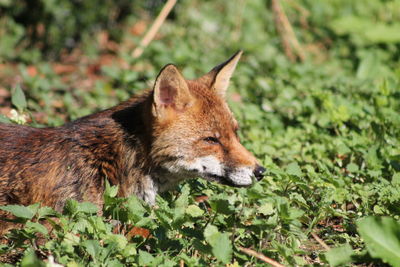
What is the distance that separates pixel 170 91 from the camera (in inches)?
217

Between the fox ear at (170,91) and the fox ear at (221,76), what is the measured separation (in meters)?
0.56

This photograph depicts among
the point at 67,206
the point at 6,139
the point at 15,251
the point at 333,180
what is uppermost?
the point at 6,139

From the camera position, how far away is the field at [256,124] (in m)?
4.36

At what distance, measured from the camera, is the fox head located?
545 cm

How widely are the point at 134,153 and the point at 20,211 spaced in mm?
1412

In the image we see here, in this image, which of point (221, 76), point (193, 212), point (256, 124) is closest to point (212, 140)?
point (221, 76)

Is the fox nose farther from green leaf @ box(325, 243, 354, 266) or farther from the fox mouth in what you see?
green leaf @ box(325, 243, 354, 266)

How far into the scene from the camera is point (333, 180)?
5.62 metres

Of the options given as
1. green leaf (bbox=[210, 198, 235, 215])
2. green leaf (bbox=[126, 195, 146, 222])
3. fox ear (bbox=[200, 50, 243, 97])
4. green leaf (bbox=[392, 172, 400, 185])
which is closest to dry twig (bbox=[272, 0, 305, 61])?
fox ear (bbox=[200, 50, 243, 97])

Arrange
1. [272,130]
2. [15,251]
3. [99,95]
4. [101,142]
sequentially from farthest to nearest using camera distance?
[99,95], [272,130], [101,142], [15,251]

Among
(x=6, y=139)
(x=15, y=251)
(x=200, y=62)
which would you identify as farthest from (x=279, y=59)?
(x=15, y=251)

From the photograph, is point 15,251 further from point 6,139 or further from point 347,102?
point 347,102

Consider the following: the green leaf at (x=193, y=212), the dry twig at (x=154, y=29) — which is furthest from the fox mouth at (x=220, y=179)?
the dry twig at (x=154, y=29)

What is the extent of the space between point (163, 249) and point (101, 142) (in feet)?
Answer: 4.60
